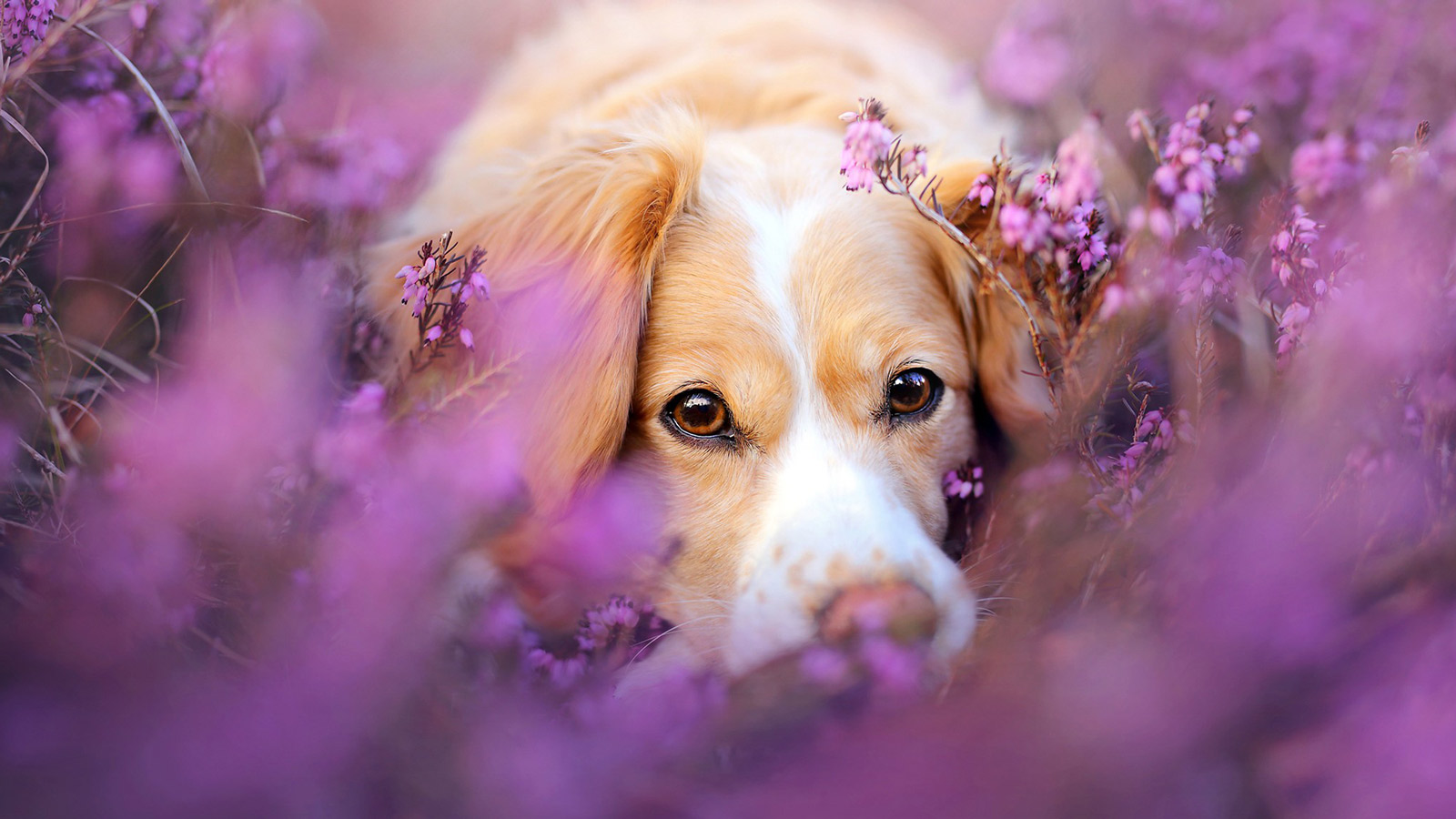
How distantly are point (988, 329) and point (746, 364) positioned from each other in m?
0.66

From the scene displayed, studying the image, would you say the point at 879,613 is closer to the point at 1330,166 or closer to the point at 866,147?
the point at 866,147

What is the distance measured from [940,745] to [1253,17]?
3.05 m

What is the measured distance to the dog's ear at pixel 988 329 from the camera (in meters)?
2.05

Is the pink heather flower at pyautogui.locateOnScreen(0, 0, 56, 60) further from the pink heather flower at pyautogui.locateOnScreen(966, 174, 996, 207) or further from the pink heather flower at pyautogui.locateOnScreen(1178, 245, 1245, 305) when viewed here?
the pink heather flower at pyautogui.locateOnScreen(1178, 245, 1245, 305)

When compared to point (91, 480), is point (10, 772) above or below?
below

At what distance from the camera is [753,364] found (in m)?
1.90

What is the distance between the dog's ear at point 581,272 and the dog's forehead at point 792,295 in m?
0.08

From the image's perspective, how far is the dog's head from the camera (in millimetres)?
1861

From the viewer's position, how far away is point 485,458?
3.92 ft

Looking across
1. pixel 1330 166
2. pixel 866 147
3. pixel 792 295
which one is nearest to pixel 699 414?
pixel 792 295

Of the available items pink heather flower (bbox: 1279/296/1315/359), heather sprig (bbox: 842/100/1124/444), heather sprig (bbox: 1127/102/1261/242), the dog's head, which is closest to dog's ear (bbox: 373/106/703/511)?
the dog's head

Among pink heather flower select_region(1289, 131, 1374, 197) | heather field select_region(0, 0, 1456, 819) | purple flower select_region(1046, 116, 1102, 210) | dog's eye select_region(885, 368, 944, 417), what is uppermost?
pink heather flower select_region(1289, 131, 1374, 197)

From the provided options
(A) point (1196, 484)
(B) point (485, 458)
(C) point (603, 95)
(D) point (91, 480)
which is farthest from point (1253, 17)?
(D) point (91, 480)

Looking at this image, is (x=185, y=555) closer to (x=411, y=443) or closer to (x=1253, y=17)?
(x=411, y=443)
